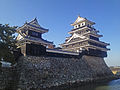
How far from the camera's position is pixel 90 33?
22.4 meters

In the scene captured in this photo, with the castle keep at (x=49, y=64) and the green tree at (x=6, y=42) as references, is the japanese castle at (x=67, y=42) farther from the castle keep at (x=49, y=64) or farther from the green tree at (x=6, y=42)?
the green tree at (x=6, y=42)

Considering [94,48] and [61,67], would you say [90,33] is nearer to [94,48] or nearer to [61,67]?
[94,48]

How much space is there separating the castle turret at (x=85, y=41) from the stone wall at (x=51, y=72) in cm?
282

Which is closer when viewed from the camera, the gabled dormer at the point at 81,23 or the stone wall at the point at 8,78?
the stone wall at the point at 8,78

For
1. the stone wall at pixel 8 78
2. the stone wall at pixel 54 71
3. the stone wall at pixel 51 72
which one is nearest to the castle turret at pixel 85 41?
the stone wall at pixel 54 71

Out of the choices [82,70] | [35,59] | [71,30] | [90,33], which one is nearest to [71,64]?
[82,70]

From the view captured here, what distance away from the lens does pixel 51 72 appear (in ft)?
41.7

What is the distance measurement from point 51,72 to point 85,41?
10754 mm

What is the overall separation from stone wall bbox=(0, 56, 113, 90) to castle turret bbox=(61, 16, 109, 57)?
2.82 meters

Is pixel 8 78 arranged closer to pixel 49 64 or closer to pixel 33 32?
pixel 49 64

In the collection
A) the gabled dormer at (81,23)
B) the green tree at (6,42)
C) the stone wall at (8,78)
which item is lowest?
the stone wall at (8,78)

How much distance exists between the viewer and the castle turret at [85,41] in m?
20.6

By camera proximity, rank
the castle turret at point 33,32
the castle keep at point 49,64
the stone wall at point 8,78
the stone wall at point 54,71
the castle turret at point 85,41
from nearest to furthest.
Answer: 1. the stone wall at point 8,78
2. the castle keep at point 49,64
3. the stone wall at point 54,71
4. the castle turret at point 33,32
5. the castle turret at point 85,41

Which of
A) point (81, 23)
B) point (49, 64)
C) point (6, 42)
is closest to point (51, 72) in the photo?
point (49, 64)
